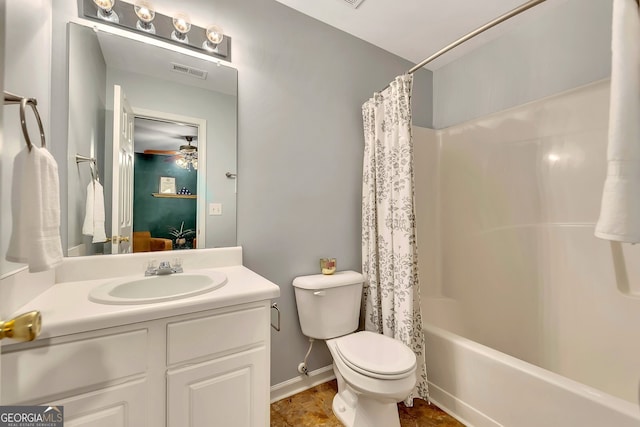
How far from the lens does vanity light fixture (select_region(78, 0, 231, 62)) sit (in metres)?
1.25

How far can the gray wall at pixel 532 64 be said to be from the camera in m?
1.58

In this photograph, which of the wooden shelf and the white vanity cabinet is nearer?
the white vanity cabinet

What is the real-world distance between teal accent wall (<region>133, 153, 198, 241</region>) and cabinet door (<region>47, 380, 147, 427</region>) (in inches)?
28.1

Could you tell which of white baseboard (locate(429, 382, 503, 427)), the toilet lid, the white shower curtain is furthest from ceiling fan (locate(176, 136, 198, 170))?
white baseboard (locate(429, 382, 503, 427))

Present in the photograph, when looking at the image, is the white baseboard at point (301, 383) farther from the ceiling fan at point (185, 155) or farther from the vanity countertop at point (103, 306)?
the ceiling fan at point (185, 155)

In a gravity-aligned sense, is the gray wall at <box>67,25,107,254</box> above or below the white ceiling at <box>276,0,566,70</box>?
below

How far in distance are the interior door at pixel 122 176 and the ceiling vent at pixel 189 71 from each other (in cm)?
29

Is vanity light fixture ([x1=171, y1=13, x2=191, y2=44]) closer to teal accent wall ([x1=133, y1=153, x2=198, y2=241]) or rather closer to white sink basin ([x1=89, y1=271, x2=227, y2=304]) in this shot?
teal accent wall ([x1=133, y1=153, x2=198, y2=241])

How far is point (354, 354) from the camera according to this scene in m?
1.35

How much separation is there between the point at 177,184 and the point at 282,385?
4.50ft

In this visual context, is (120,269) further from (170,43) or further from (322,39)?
(322,39)

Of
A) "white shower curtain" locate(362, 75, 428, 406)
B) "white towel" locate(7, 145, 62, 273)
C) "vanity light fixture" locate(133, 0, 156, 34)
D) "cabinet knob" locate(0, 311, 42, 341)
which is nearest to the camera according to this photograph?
"cabinet knob" locate(0, 311, 42, 341)

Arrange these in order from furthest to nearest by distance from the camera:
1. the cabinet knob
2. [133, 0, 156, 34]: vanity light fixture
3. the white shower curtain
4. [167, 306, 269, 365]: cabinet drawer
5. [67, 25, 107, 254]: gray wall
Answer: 1. the white shower curtain
2. [133, 0, 156, 34]: vanity light fixture
3. [67, 25, 107, 254]: gray wall
4. [167, 306, 269, 365]: cabinet drawer
5. the cabinet knob

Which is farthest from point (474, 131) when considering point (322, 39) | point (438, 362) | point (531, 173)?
point (438, 362)
